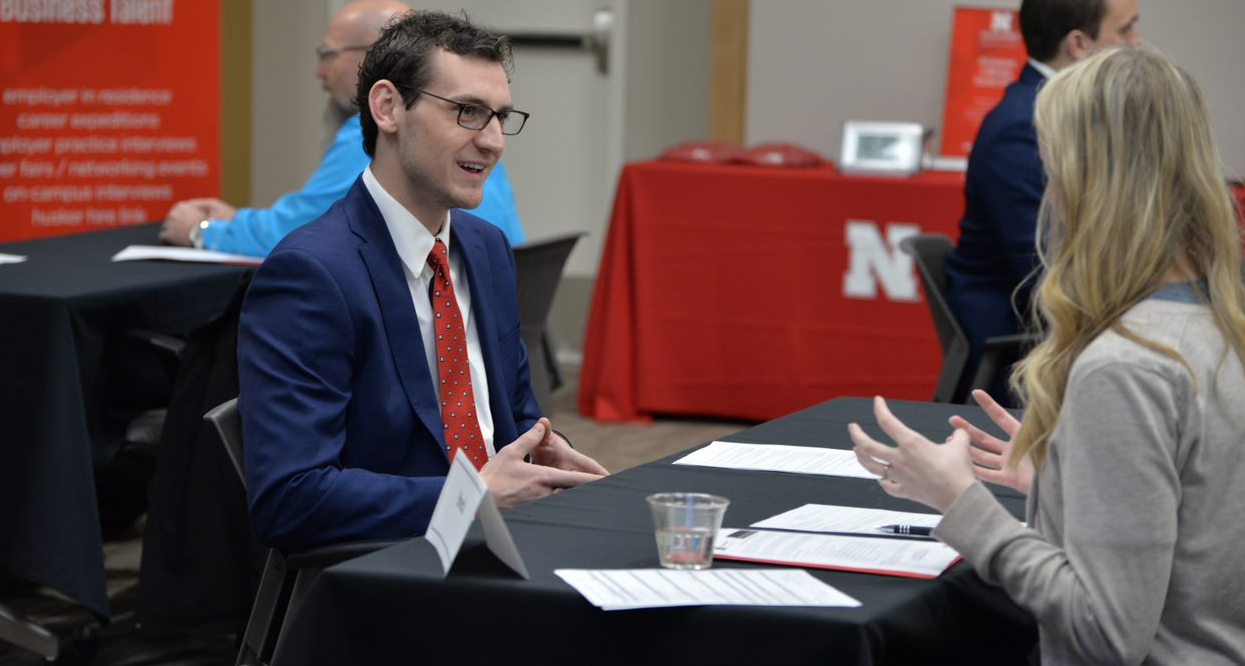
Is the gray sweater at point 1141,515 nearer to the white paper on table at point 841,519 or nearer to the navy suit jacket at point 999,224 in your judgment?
the white paper on table at point 841,519

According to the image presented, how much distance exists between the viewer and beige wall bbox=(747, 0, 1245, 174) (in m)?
5.88

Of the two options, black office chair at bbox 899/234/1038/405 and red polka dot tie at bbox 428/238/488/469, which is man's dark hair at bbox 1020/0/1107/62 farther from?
red polka dot tie at bbox 428/238/488/469

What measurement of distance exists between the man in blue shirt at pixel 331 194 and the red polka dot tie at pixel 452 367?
1.41 metres

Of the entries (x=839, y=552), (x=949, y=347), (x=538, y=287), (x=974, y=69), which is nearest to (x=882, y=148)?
(x=974, y=69)

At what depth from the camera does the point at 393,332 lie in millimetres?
2240

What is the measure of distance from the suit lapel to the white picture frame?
3659mm

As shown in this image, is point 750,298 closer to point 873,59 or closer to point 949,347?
point 873,59

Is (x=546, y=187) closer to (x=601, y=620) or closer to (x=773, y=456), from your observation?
(x=773, y=456)

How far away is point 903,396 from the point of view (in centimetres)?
566

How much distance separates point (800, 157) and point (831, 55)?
0.59m

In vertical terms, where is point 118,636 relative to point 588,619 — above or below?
below

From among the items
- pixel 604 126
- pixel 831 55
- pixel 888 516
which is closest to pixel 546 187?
pixel 604 126

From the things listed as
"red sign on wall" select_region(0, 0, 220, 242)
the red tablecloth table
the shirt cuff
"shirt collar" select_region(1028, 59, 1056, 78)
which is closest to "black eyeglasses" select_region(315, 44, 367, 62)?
the shirt cuff

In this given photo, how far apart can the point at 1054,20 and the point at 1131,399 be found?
2498 millimetres
